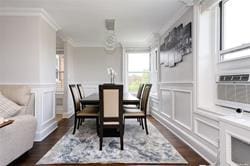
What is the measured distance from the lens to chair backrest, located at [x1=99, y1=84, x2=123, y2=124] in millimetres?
3184

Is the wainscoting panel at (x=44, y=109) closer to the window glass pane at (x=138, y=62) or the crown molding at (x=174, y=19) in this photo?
the crown molding at (x=174, y=19)

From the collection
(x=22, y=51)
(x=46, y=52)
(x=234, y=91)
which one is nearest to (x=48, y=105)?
(x=46, y=52)

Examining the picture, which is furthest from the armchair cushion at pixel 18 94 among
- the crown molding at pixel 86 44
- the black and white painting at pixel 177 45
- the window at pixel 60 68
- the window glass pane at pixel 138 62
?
the window glass pane at pixel 138 62

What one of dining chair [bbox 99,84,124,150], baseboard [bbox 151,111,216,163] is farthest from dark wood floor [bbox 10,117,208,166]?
dining chair [bbox 99,84,124,150]

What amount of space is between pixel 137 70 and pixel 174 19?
3252 millimetres

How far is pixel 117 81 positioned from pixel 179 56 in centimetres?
369

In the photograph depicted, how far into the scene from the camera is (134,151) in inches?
123

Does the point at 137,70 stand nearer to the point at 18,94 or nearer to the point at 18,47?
the point at 18,47

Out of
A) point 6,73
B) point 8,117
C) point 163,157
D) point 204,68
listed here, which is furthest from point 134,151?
point 6,73

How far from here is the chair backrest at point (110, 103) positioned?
318cm

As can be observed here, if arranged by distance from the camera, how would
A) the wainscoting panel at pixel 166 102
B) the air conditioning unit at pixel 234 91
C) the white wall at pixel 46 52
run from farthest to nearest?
the wainscoting panel at pixel 166 102 < the white wall at pixel 46 52 < the air conditioning unit at pixel 234 91

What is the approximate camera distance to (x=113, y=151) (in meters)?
3.12

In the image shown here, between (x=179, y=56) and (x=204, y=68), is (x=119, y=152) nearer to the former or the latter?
(x=204, y=68)

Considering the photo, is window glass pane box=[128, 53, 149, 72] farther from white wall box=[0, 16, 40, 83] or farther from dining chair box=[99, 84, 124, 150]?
dining chair box=[99, 84, 124, 150]
